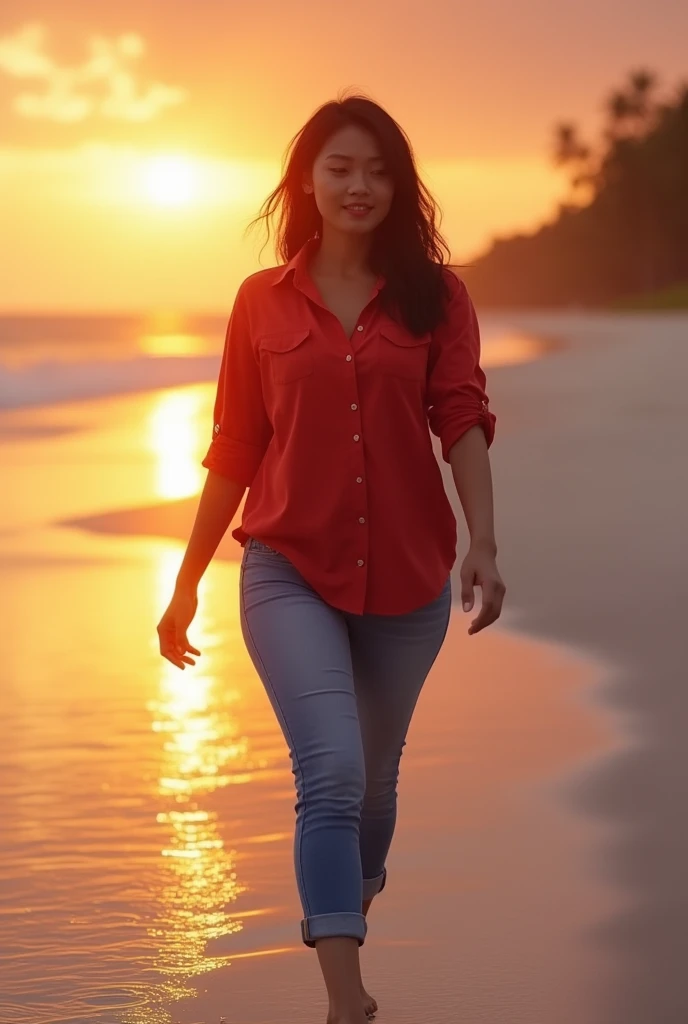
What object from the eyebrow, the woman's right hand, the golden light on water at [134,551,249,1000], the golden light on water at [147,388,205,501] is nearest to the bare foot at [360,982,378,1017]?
the golden light on water at [134,551,249,1000]

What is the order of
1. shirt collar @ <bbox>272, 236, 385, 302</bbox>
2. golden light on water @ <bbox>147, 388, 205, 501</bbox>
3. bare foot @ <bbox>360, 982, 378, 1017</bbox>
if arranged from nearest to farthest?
shirt collar @ <bbox>272, 236, 385, 302</bbox> → bare foot @ <bbox>360, 982, 378, 1017</bbox> → golden light on water @ <bbox>147, 388, 205, 501</bbox>

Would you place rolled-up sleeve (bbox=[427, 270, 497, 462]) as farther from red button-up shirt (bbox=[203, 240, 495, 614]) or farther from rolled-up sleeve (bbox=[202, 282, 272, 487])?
rolled-up sleeve (bbox=[202, 282, 272, 487])

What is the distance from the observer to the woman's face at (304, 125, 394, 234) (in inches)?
142

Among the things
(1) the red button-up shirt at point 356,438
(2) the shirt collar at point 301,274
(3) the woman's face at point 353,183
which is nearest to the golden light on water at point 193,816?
(1) the red button-up shirt at point 356,438

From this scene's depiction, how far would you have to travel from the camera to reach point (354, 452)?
346 cm

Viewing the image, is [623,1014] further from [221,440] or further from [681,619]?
[681,619]

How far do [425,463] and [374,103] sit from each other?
0.78 metres

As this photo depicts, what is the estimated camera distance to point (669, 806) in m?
A: 5.10

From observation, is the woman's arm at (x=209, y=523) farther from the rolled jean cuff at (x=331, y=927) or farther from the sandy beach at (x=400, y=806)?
the sandy beach at (x=400, y=806)

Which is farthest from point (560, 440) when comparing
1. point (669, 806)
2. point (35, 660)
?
point (669, 806)

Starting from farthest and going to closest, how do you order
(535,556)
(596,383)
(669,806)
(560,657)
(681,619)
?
(596,383)
(535,556)
(681,619)
(560,657)
(669,806)

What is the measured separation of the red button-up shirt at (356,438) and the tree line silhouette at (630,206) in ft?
246

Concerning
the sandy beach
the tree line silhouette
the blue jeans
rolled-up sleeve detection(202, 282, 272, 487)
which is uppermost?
rolled-up sleeve detection(202, 282, 272, 487)

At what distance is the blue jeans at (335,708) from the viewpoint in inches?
125
